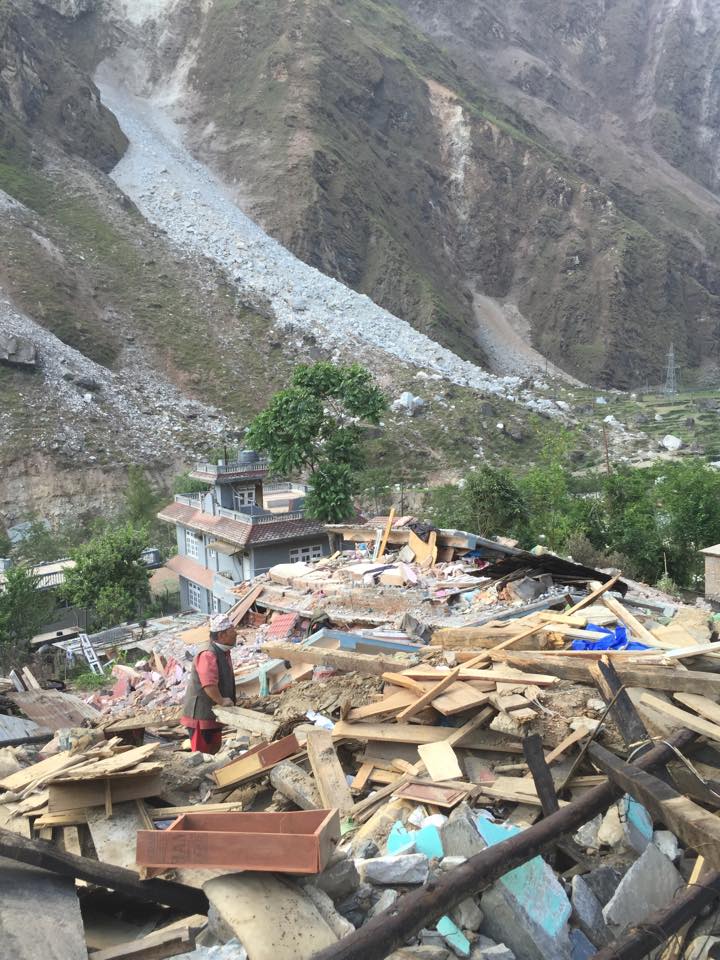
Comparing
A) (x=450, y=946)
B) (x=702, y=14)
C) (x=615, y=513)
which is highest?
(x=702, y=14)

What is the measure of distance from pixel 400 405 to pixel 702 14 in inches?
5809

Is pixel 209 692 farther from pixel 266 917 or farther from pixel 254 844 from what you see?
pixel 266 917

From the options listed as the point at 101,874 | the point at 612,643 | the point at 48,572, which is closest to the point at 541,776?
the point at 101,874

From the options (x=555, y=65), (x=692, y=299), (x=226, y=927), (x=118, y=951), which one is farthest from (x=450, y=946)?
(x=555, y=65)

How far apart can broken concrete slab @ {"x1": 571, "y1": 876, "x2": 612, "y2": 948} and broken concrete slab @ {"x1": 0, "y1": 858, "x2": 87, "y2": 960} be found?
7.83 ft

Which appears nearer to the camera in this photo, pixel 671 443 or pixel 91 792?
pixel 91 792

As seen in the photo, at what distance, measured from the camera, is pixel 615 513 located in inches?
1058

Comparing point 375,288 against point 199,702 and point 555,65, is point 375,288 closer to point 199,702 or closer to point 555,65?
point 199,702

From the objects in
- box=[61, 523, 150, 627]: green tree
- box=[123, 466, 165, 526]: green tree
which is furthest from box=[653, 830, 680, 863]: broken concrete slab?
box=[123, 466, 165, 526]: green tree

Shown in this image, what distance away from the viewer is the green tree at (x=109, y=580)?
24.4 meters

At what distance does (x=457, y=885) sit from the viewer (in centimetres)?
372

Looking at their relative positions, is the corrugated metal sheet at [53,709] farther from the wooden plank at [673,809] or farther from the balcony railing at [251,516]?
the balcony railing at [251,516]

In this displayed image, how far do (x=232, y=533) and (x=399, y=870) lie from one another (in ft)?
65.5

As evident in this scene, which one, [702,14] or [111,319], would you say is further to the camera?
[702,14]
